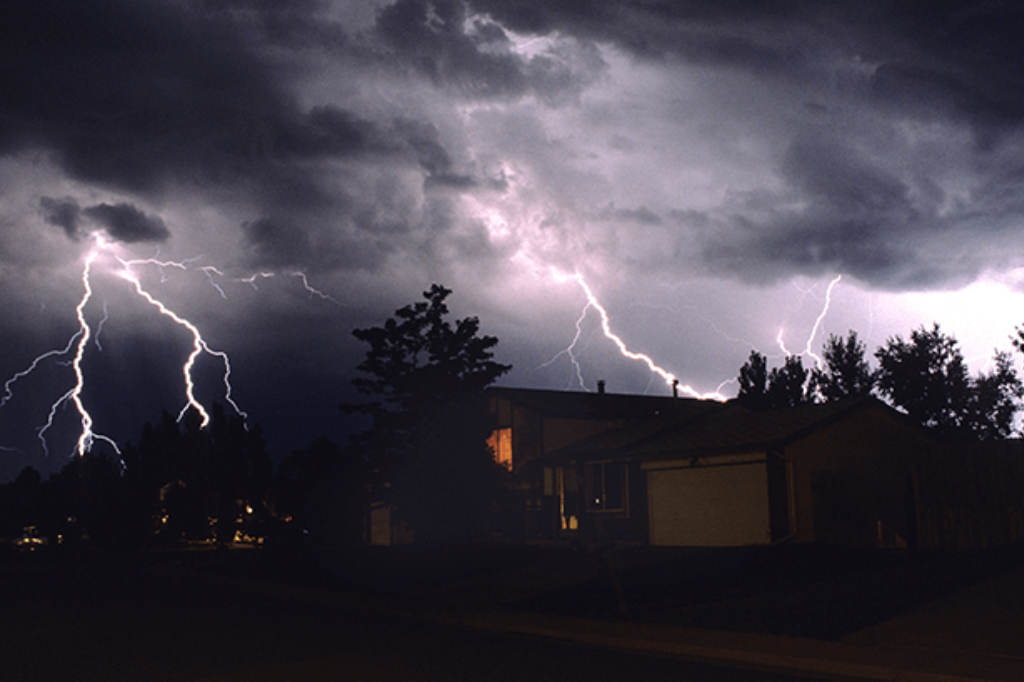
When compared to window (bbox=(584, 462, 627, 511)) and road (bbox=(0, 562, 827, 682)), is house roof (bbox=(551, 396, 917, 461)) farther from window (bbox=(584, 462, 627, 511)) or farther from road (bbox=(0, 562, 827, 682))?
road (bbox=(0, 562, 827, 682))

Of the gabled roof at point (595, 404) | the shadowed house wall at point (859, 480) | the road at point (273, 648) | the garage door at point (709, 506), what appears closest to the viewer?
the road at point (273, 648)

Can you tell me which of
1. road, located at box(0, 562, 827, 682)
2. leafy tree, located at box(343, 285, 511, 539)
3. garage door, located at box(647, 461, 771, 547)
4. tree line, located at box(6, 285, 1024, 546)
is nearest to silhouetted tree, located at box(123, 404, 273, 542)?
tree line, located at box(6, 285, 1024, 546)

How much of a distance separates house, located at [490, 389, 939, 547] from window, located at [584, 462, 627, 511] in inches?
1.5

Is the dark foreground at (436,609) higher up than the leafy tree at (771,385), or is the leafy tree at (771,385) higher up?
the leafy tree at (771,385)

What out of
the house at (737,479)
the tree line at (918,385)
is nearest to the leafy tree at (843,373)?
the tree line at (918,385)

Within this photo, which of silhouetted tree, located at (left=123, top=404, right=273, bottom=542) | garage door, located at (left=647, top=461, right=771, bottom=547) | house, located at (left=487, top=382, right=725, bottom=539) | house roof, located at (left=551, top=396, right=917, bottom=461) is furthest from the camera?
silhouetted tree, located at (left=123, top=404, right=273, bottom=542)

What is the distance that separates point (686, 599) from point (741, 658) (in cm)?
556

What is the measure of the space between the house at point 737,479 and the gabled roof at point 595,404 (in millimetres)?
1013

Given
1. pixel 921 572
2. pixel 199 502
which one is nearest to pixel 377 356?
pixel 921 572

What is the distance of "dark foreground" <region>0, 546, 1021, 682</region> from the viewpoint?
11.4 m

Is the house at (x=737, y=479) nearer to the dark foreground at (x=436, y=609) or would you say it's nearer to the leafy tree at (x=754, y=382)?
the dark foreground at (x=436, y=609)

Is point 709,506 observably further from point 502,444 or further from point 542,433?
point 502,444

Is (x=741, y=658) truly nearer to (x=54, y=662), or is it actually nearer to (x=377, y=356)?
(x=54, y=662)

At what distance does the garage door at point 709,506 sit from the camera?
26391 millimetres
